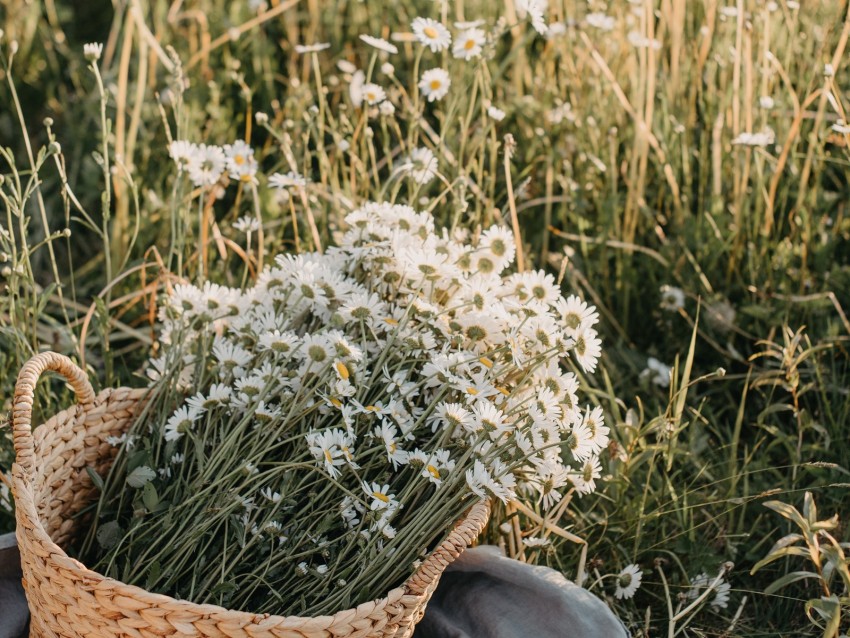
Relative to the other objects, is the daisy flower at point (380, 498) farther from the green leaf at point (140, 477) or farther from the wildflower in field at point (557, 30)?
the wildflower in field at point (557, 30)

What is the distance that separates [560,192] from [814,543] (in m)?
1.29

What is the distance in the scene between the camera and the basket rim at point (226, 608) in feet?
3.55

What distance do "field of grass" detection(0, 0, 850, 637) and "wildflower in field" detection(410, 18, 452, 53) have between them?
0.07 meters

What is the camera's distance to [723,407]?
1959 millimetres

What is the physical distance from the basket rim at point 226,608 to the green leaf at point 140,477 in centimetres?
13

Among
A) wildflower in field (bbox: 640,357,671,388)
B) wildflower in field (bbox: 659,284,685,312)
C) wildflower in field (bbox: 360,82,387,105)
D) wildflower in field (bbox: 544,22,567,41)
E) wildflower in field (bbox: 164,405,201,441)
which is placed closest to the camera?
wildflower in field (bbox: 164,405,201,441)

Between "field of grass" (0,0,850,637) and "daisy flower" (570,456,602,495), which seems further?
"field of grass" (0,0,850,637)

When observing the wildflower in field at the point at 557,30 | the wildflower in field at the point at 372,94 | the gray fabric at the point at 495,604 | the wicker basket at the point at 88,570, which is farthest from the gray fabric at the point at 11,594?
the wildflower in field at the point at 557,30

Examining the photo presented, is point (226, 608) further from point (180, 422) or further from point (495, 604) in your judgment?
point (495, 604)

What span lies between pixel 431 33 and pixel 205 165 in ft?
1.41

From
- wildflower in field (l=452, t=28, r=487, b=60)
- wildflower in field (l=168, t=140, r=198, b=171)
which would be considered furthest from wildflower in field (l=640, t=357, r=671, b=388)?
wildflower in field (l=168, t=140, r=198, b=171)

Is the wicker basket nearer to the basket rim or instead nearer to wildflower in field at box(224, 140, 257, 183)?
the basket rim

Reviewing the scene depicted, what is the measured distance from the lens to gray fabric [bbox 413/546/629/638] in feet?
4.45

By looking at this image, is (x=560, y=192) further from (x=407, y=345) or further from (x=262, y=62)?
(x=407, y=345)
